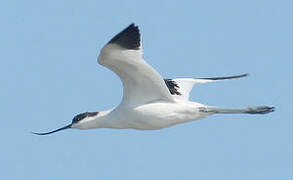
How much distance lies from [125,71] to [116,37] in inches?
39.0

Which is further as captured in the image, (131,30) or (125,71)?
(125,71)

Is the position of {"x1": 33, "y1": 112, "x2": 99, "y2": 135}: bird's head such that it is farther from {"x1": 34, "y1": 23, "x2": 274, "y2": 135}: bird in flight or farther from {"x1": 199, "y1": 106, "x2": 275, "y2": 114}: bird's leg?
{"x1": 199, "y1": 106, "x2": 275, "y2": 114}: bird's leg

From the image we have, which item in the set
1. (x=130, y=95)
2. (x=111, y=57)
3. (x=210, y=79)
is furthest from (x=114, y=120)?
(x=210, y=79)

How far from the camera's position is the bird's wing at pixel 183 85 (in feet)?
54.9

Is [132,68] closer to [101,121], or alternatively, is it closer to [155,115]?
[155,115]

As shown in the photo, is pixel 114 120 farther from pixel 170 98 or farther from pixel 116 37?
pixel 116 37

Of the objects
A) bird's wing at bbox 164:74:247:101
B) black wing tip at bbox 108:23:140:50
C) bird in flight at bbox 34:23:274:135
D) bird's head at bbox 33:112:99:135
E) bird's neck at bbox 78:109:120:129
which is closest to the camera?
black wing tip at bbox 108:23:140:50

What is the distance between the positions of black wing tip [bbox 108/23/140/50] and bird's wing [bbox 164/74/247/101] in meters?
2.77

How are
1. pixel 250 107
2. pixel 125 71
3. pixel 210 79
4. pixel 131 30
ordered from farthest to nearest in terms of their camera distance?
pixel 210 79 → pixel 250 107 → pixel 125 71 → pixel 131 30

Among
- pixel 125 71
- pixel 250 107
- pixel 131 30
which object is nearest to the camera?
pixel 131 30

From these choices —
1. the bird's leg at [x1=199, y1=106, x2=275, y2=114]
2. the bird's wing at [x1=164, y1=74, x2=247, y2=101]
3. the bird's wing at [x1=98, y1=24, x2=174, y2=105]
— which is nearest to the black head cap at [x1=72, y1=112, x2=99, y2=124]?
the bird's wing at [x1=98, y1=24, x2=174, y2=105]

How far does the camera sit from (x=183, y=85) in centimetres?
1717

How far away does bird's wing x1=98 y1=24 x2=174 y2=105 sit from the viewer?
13734mm

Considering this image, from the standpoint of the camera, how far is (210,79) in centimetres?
1766
